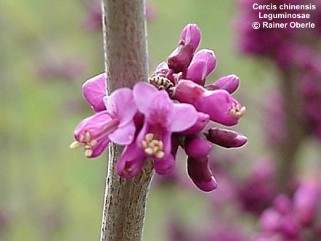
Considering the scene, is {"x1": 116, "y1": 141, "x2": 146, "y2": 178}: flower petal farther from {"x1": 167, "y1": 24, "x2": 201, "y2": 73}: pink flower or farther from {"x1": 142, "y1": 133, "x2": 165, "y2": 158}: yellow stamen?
{"x1": 167, "y1": 24, "x2": 201, "y2": 73}: pink flower

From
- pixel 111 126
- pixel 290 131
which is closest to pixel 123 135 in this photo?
pixel 111 126

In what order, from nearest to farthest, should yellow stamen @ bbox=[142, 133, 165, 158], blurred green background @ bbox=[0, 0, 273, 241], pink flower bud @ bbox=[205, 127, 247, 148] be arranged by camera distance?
yellow stamen @ bbox=[142, 133, 165, 158] → pink flower bud @ bbox=[205, 127, 247, 148] → blurred green background @ bbox=[0, 0, 273, 241]

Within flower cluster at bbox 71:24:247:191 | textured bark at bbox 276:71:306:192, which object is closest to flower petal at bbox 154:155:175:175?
flower cluster at bbox 71:24:247:191

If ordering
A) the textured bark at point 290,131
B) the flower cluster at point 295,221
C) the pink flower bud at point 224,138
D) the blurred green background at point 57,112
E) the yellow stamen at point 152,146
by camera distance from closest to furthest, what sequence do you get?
the yellow stamen at point 152,146, the pink flower bud at point 224,138, the flower cluster at point 295,221, the textured bark at point 290,131, the blurred green background at point 57,112

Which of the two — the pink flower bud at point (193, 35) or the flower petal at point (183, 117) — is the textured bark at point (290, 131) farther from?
the flower petal at point (183, 117)

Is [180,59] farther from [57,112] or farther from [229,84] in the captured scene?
[57,112]

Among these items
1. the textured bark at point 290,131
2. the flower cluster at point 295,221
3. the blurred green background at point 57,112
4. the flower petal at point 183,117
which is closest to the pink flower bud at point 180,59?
the flower petal at point 183,117

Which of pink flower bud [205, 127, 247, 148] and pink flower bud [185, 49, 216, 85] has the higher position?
pink flower bud [185, 49, 216, 85]
